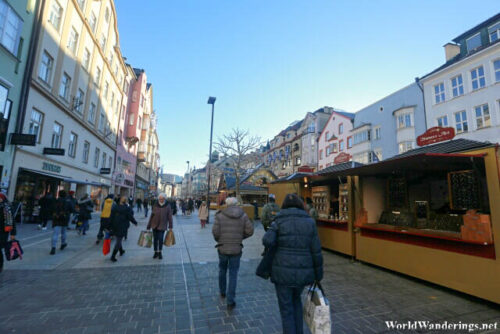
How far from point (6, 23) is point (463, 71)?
3005 cm

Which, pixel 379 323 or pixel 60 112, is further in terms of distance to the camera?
pixel 60 112

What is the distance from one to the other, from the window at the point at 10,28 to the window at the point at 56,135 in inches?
205

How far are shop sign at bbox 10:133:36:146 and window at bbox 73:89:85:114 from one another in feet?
23.0

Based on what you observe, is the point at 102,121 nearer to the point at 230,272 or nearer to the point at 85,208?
the point at 85,208

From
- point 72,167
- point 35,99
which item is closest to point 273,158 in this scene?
point 72,167

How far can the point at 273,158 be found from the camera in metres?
60.1

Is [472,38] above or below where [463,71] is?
above

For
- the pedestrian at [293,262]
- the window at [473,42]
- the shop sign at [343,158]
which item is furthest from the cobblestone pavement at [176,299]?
the window at [473,42]

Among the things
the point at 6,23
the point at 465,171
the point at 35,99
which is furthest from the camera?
the point at 35,99

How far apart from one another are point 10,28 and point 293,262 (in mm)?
16211

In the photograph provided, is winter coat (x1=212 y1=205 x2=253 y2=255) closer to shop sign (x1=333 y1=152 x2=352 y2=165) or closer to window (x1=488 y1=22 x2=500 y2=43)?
shop sign (x1=333 y1=152 x2=352 y2=165)

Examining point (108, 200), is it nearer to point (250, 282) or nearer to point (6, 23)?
point (250, 282)

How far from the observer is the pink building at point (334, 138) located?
34938 mm

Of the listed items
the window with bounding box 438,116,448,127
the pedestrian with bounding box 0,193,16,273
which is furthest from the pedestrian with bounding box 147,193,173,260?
the window with bounding box 438,116,448,127
